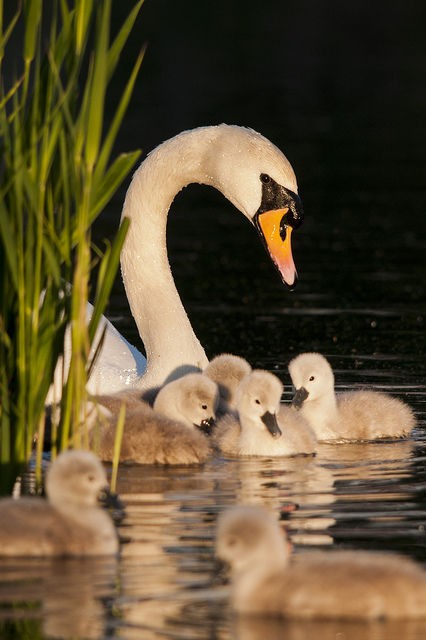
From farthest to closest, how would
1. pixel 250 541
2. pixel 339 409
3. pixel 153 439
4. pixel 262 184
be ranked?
pixel 262 184, pixel 339 409, pixel 153 439, pixel 250 541

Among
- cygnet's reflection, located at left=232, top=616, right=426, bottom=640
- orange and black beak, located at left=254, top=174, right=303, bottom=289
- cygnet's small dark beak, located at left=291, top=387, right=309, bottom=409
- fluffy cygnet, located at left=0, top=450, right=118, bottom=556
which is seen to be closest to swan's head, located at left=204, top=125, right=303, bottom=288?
orange and black beak, located at left=254, top=174, right=303, bottom=289

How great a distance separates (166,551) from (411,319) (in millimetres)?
8120

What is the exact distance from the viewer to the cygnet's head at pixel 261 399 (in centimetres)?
1010

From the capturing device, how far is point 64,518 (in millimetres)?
7789

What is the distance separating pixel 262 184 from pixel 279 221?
11.0 inches

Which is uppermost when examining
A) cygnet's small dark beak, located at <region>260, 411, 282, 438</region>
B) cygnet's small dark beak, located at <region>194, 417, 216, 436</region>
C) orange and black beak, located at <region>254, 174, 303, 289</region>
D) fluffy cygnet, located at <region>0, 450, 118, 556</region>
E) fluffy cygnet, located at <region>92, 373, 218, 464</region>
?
orange and black beak, located at <region>254, 174, 303, 289</region>

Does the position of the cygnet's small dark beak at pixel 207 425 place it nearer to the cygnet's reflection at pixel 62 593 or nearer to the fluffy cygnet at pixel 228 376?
the fluffy cygnet at pixel 228 376

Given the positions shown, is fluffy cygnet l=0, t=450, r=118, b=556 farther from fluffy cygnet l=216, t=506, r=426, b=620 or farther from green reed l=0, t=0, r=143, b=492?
fluffy cygnet l=216, t=506, r=426, b=620

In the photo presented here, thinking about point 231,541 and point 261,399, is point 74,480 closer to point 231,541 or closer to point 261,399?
point 231,541

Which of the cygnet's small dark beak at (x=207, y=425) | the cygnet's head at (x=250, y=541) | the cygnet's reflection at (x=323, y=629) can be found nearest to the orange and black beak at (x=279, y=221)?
the cygnet's small dark beak at (x=207, y=425)

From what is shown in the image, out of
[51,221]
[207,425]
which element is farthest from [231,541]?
[207,425]

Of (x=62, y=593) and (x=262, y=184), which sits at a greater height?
(x=262, y=184)

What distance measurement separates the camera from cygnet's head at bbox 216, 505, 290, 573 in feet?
22.9

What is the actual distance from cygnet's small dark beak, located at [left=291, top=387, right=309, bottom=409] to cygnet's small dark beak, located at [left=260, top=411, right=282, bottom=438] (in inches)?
31.6
